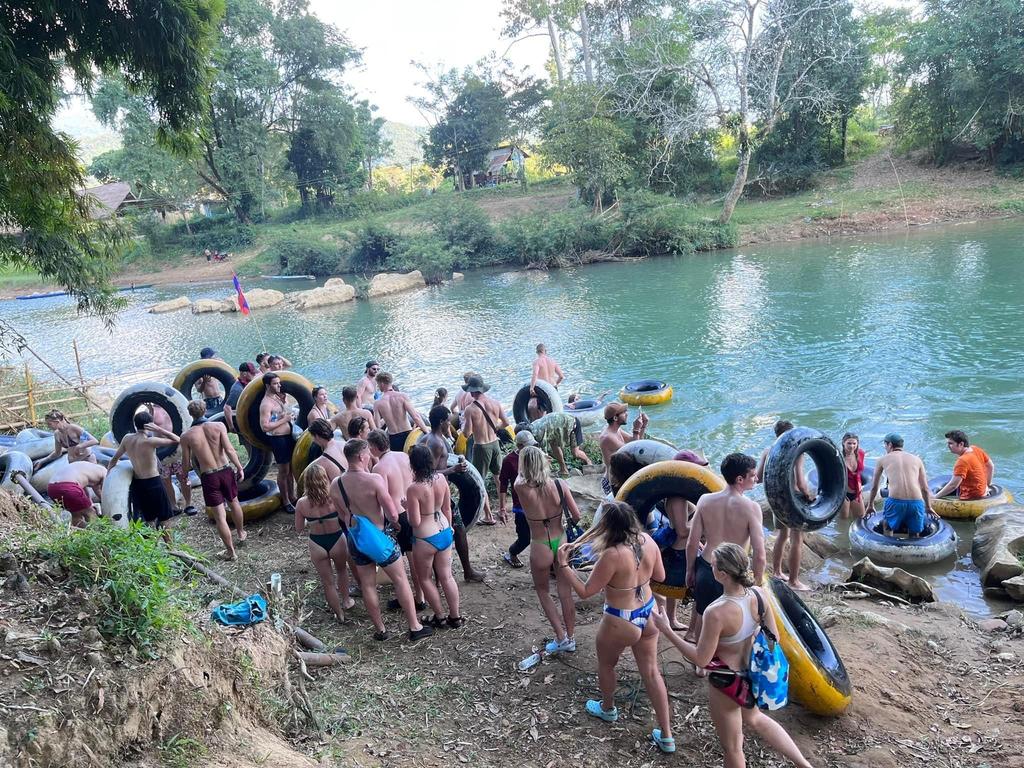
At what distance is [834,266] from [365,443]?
1019 inches

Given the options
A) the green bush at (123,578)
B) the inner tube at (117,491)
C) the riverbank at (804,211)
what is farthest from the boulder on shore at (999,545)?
the riverbank at (804,211)

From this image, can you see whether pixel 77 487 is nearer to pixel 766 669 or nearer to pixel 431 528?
pixel 431 528

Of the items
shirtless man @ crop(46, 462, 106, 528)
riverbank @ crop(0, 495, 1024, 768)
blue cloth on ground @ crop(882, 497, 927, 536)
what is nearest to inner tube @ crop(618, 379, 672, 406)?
blue cloth on ground @ crop(882, 497, 927, 536)

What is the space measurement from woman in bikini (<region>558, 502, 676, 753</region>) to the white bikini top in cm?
69

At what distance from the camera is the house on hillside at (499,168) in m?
55.7

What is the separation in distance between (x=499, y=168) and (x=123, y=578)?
183 ft

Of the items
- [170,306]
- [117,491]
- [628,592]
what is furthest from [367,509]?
[170,306]

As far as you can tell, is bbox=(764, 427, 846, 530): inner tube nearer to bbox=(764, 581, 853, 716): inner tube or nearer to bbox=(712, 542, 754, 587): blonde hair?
bbox=(764, 581, 853, 716): inner tube

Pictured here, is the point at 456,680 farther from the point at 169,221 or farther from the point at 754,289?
the point at 169,221

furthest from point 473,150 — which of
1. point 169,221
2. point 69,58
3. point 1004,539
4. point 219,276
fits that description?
point 1004,539

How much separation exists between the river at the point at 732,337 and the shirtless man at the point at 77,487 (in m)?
9.30

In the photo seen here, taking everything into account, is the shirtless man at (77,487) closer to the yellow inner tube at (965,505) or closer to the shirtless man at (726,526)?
the shirtless man at (726,526)

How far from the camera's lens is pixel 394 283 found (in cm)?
3584

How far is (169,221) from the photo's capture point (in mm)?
57750
